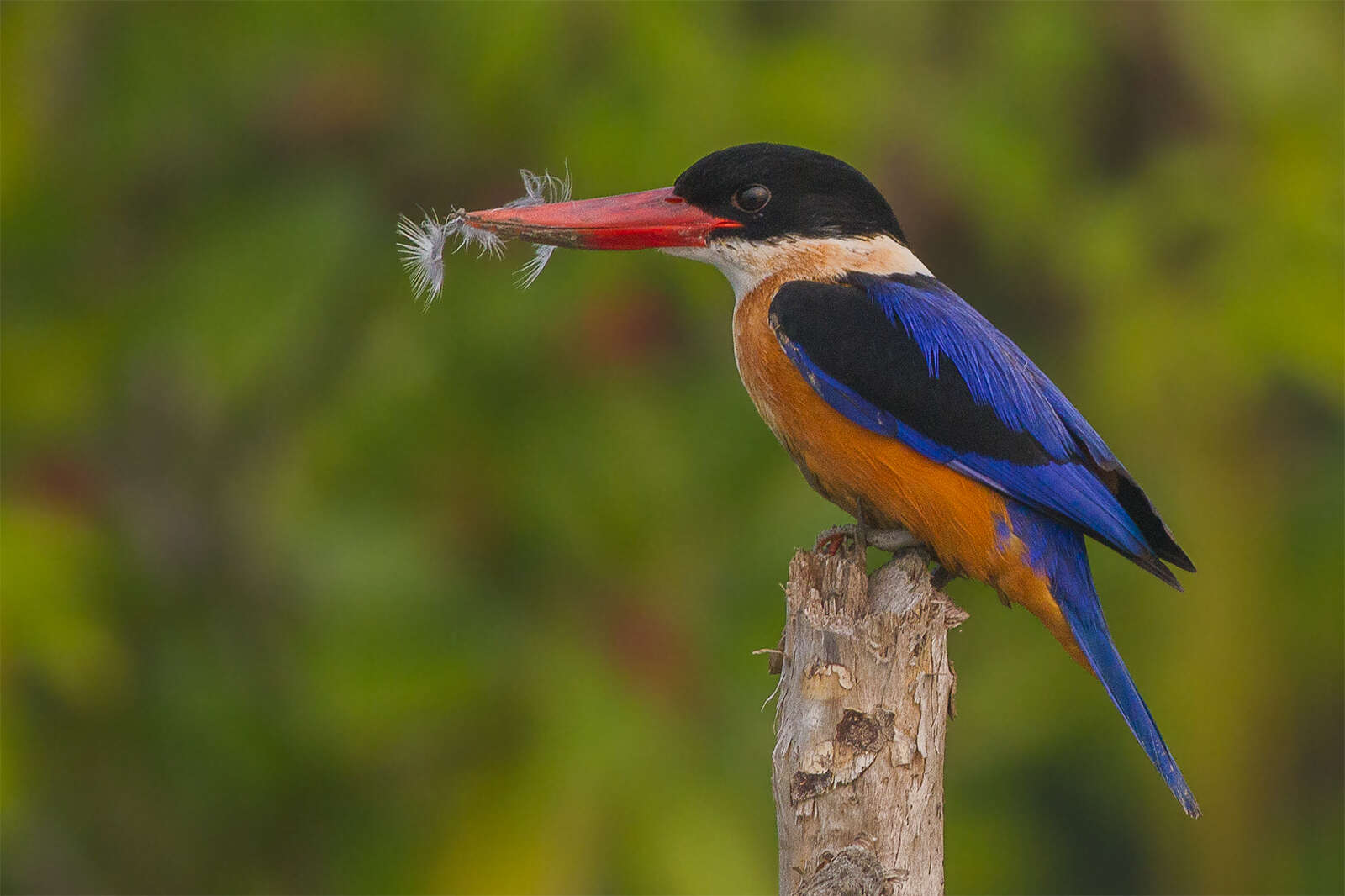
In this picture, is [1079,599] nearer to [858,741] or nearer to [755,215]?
[858,741]

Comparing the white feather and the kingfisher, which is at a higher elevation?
the white feather

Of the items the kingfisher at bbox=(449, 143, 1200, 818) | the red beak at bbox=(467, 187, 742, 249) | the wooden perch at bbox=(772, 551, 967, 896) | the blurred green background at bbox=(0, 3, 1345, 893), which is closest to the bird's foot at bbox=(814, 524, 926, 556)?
the kingfisher at bbox=(449, 143, 1200, 818)

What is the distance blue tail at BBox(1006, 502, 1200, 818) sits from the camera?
152 inches

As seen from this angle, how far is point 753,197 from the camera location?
4.25m

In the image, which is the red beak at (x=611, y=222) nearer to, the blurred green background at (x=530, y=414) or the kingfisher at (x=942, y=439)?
the kingfisher at (x=942, y=439)

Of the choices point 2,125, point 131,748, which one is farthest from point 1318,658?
point 2,125

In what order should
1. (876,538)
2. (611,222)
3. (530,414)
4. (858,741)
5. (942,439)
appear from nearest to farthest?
(858,741)
(942,439)
(876,538)
(611,222)
(530,414)

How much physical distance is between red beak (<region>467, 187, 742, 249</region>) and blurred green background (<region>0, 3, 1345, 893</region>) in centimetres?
72

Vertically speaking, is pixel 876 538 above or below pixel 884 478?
below

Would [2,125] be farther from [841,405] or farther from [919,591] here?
[919,591]

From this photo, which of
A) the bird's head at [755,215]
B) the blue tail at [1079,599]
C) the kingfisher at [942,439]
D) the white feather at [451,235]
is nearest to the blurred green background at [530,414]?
the white feather at [451,235]

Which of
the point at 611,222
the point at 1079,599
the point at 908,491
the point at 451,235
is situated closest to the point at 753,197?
the point at 611,222

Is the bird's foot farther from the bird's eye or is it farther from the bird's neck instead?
the bird's eye

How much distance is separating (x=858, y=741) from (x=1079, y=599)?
89 centimetres
